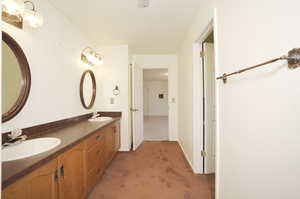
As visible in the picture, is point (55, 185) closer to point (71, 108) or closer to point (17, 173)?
point (17, 173)

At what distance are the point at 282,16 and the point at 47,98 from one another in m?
2.16

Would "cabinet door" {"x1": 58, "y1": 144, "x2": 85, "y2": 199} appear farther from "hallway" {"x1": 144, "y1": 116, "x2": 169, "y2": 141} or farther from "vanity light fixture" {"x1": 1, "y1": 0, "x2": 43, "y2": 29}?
"hallway" {"x1": 144, "y1": 116, "x2": 169, "y2": 141}

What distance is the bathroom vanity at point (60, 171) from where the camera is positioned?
77 cm

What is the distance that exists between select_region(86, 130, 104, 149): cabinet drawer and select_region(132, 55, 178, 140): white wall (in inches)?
82.9

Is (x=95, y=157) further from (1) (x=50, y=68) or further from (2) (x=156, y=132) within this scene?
(2) (x=156, y=132)

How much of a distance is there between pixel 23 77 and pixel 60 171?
998mm

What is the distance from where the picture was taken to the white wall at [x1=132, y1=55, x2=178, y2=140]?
355 centimetres

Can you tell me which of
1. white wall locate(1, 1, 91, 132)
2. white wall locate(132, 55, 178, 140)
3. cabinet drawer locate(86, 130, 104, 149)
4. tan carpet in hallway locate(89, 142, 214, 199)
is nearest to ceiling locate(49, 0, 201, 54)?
white wall locate(1, 1, 91, 132)

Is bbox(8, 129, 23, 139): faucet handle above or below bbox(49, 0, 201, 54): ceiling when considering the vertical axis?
below

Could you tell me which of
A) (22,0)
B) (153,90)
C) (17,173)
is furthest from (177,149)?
(153,90)

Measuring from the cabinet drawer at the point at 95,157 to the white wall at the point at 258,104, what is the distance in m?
1.41

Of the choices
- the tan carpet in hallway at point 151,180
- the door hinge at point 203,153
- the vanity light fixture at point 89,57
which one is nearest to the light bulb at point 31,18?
the vanity light fixture at point 89,57

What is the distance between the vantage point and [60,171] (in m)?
1.09

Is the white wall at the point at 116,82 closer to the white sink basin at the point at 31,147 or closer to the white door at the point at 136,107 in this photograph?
the white door at the point at 136,107
